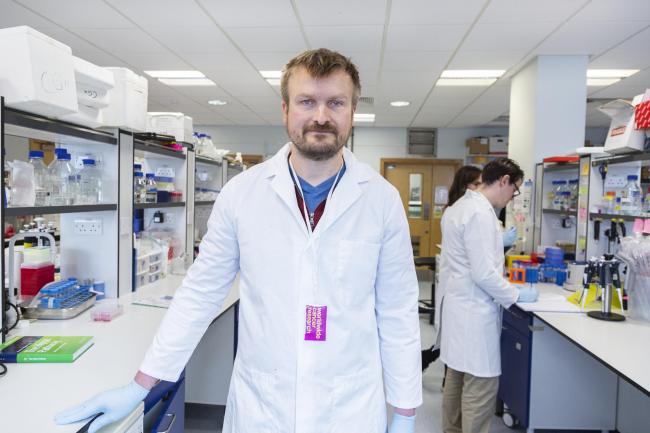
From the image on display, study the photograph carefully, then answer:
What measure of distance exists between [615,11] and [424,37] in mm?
1267

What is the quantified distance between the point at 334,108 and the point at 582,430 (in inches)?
95.8

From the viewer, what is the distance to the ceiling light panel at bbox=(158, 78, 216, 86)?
4.88m

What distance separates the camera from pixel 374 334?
1222mm

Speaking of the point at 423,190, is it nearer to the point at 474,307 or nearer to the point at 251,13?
the point at 251,13

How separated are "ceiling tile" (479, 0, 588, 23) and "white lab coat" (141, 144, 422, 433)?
2296 millimetres

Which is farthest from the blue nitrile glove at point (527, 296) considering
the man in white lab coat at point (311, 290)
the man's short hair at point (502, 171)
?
the man in white lab coat at point (311, 290)

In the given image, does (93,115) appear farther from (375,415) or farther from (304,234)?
(375,415)

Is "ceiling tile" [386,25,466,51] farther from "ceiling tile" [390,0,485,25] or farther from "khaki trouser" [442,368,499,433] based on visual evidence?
"khaki trouser" [442,368,499,433]

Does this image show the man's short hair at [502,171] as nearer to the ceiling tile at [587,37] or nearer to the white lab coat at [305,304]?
the white lab coat at [305,304]

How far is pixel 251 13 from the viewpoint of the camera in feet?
10.2

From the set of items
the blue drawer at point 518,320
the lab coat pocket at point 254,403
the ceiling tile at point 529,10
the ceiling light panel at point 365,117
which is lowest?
the blue drawer at point 518,320

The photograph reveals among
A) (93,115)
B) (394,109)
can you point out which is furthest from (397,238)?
(394,109)

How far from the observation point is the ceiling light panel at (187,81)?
192 inches

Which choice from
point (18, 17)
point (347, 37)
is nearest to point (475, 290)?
point (347, 37)
